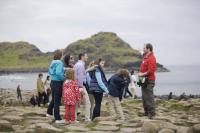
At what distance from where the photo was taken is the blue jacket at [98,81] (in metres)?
12.7

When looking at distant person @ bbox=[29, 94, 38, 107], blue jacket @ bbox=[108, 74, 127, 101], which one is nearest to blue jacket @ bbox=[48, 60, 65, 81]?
blue jacket @ bbox=[108, 74, 127, 101]

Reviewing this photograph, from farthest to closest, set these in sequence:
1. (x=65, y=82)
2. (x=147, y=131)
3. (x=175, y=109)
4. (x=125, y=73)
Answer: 1. (x=175, y=109)
2. (x=125, y=73)
3. (x=65, y=82)
4. (x=147, y=131)

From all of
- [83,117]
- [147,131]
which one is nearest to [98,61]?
[83,117]

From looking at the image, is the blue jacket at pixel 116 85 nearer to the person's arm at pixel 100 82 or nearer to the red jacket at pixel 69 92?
the person's arm at pixel 100 82

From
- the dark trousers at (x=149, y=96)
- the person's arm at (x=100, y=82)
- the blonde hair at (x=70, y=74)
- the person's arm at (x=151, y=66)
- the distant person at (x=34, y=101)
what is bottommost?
the distant person at (x=34, y=101)

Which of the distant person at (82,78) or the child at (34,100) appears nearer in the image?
the distant person at (82,78)

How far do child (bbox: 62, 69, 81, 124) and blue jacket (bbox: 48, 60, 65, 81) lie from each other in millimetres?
178

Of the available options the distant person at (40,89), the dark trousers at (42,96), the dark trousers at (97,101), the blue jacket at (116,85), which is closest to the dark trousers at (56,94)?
the dark trousers at (97,101)

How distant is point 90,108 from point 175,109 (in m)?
6.22

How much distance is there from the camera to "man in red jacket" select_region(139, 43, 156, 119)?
12.9 meters

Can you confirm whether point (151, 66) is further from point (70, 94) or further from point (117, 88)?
point (70, 94)

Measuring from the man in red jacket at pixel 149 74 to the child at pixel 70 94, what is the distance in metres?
2.22

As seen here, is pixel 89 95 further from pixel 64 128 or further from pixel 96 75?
pixel 64 128

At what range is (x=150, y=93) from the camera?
13.1 meters
